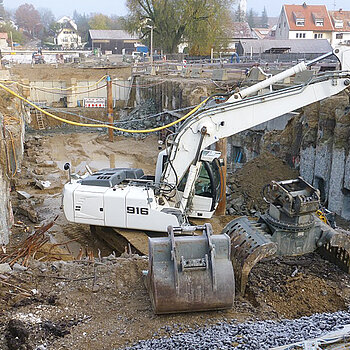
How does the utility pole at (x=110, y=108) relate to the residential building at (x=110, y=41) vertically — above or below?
below

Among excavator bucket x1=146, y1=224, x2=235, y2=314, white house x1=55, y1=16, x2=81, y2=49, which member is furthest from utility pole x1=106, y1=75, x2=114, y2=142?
white house x1=55, y1=16, x2=81, y2=49

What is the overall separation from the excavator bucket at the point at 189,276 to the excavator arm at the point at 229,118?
4.06 m

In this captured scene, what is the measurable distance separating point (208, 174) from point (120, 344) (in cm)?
558

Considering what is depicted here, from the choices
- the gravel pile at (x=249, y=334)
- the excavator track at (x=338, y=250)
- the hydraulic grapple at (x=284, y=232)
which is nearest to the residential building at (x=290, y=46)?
the excavator track at (x=338, y=250)

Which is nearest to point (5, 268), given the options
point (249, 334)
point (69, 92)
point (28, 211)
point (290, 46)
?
point (249, 334)

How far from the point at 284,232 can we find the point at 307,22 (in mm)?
64307

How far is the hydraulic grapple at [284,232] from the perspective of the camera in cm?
611

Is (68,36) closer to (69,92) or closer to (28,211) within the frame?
(69,92)

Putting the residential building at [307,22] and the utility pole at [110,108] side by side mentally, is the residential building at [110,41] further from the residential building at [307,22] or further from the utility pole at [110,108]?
the utility pole at [110,108]

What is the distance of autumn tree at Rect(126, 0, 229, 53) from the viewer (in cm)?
4316

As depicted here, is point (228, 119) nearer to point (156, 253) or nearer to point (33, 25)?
point (156, 253)

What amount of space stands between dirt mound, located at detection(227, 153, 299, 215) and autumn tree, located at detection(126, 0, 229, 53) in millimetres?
32402

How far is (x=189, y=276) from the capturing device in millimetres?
5383

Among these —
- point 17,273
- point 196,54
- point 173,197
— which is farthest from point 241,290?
point 196,54
